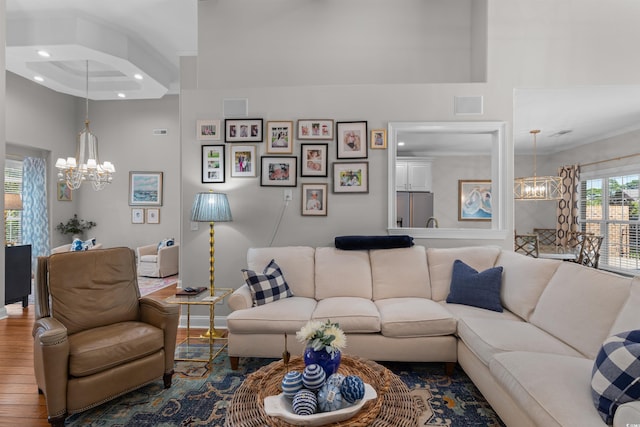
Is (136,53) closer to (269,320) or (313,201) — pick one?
(313,201)

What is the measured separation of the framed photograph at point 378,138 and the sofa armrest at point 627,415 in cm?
270

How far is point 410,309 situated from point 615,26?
12.1 ft

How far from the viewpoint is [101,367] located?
1896 mm

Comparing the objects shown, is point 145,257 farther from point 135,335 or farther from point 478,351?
point 478,351

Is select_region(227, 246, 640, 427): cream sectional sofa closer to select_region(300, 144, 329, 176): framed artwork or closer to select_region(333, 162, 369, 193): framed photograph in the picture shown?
select_region(333, 162, 369, 193): framed photograph

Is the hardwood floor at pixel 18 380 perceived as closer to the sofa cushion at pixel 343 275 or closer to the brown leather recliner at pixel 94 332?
the brown leather recliner at pixel 94 332

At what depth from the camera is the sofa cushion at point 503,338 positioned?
183 cm

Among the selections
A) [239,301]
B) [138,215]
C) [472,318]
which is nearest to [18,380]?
[239,301]

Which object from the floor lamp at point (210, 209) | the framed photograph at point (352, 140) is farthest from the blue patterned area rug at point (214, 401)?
the framed photograph at point (352, 140)

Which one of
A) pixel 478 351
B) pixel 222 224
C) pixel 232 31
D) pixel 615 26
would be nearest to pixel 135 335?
pixel 222 224

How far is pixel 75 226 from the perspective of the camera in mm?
6742

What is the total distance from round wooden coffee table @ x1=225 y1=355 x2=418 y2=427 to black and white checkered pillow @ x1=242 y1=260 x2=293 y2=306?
98 cm

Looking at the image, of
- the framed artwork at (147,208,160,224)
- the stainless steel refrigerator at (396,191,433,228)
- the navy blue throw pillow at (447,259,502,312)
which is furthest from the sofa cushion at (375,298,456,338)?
the framed artwork at (147,208,160,224)

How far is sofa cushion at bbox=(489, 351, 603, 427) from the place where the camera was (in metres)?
1.24
